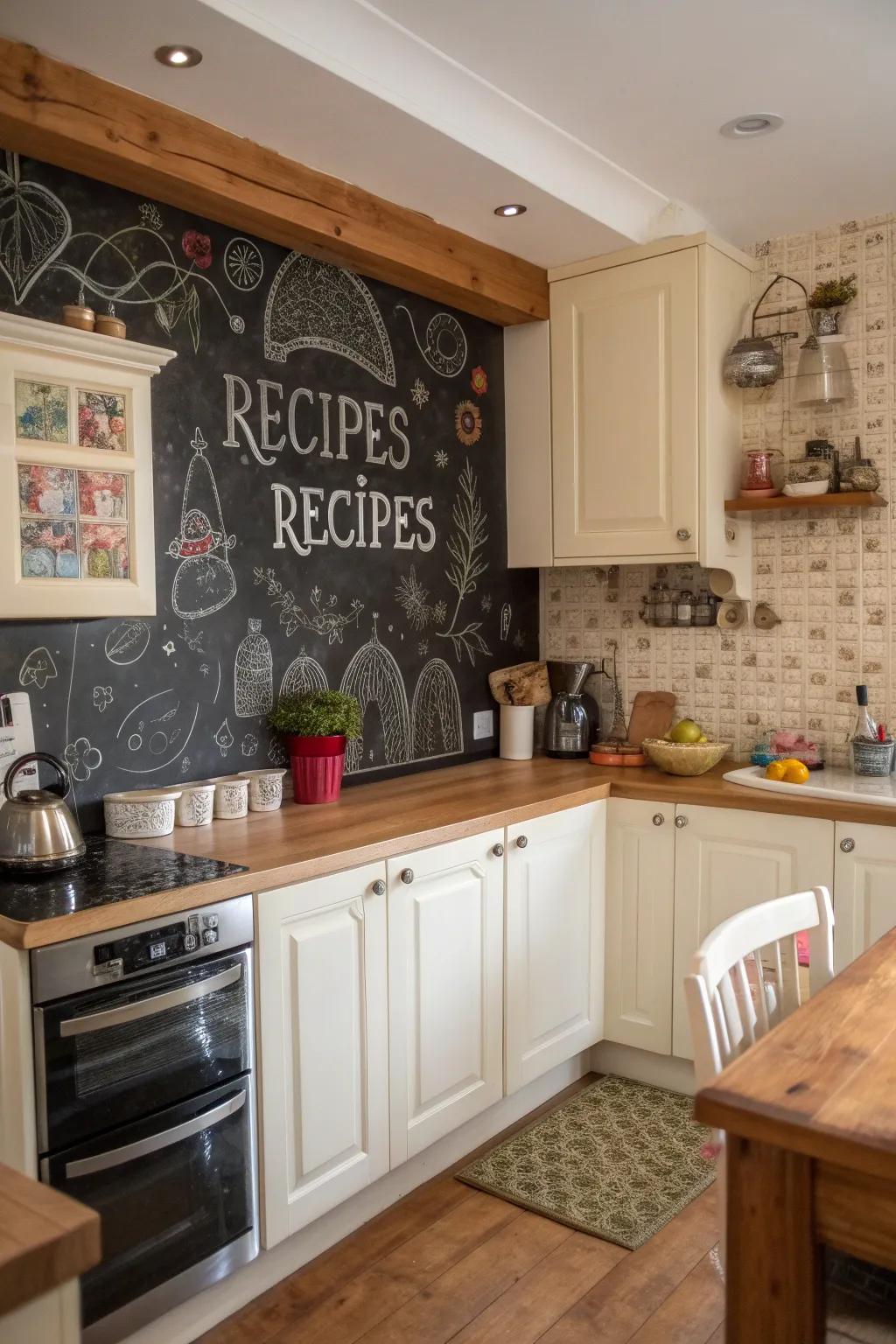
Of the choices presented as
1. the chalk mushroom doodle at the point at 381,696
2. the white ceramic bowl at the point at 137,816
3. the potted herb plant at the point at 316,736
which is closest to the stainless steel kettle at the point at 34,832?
the white ceramic bowl at the point at 137,816

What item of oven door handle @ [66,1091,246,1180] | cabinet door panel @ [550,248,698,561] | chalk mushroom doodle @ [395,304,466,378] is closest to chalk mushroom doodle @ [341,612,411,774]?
cabinet door panel @ [550,248,698,561]

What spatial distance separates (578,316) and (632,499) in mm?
615

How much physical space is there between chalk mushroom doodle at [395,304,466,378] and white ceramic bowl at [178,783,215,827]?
1.55 metres

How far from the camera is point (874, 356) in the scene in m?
3.20

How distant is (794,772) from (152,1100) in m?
1.92

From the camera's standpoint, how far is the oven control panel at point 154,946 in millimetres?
1822

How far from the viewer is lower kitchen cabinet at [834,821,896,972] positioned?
2695 mm

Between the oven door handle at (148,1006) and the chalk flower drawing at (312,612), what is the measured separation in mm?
1089

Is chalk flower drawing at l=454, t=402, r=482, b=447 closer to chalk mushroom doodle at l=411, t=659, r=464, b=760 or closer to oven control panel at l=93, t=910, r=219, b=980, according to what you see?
chalk mushroom doodle at l=411, t=659, r=464, b=760

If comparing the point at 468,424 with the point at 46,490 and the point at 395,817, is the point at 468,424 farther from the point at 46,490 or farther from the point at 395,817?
the point at 46,490

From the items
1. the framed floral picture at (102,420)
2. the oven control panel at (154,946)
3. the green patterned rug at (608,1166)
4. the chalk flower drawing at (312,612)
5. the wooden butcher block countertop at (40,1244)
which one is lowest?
the green patterned rug at (608,1166)

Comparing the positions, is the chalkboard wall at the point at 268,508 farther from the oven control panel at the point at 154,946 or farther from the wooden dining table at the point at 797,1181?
the wooden dining table at the point at 797,1181

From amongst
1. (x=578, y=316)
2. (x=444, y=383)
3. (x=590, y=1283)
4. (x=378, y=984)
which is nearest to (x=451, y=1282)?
(x=590, y=1283)

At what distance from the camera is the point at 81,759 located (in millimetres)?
2387
